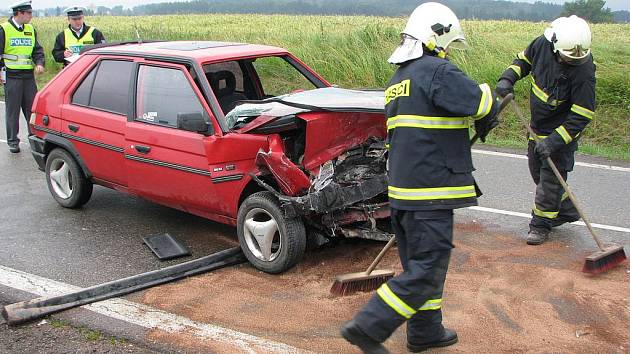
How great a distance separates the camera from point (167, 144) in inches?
227

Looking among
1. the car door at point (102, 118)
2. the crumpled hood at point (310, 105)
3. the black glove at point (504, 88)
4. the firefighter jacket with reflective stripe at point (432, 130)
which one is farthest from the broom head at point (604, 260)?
the car door at point (102, 118)

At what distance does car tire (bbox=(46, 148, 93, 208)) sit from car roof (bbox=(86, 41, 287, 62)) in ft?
3.55

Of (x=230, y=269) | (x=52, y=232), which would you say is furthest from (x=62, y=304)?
(x=52, y=232)

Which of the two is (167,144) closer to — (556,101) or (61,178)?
(61,178)

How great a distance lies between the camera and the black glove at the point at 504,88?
5524 millimetres

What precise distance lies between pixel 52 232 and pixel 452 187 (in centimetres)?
399

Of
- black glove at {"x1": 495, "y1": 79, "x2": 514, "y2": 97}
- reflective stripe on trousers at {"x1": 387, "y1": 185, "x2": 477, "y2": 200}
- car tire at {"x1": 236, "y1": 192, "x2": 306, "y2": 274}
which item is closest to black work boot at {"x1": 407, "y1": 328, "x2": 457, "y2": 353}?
reflective stripe on trousers at {"x1": 387, "y1": 185, "x2": 477, "y2": 200}

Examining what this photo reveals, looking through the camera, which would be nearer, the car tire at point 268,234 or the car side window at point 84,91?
the car tire at point 268,234

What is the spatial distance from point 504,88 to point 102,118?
351 centimetres

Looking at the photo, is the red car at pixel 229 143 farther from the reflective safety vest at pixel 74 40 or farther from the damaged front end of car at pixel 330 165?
the reflective safety vest at pixel 74 40

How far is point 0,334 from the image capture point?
172 inches

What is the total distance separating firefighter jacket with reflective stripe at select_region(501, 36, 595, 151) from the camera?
5488 millimetres

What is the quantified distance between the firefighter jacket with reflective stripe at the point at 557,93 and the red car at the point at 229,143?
132 centimetres

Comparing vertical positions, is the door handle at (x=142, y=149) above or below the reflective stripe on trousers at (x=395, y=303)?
above
